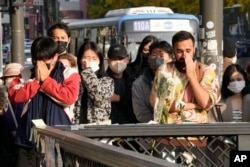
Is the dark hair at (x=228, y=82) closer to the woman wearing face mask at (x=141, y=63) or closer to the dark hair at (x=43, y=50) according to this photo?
the woman wearing face mask at (x=141, y=63)

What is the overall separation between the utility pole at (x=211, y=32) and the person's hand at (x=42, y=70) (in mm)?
4639

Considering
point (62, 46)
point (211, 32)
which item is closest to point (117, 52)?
point (62, 46)

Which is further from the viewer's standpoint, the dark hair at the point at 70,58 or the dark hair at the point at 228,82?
the dark hair at the point at 228,82

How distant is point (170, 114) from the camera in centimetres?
763

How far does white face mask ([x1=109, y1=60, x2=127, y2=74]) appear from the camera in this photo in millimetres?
10008

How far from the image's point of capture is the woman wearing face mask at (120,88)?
9659 mm

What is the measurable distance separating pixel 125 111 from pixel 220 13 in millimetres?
3049

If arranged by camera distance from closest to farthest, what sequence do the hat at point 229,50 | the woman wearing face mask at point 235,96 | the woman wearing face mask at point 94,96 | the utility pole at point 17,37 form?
the woman wearing face mask at point 94,96
the woman wearing face mask at point 235,96
the hat at point 229,50
the utility pole at point 17,37

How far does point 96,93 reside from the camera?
8.64 metres

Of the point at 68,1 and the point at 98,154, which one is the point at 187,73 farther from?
the point at 68,1

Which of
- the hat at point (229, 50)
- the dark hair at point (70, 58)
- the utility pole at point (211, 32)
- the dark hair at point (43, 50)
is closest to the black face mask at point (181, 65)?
the dark hair at point (43, 50)

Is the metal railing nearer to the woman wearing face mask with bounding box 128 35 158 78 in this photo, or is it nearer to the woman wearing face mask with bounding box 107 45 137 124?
the woman wearing face mask with bounding box 107 45 137 124

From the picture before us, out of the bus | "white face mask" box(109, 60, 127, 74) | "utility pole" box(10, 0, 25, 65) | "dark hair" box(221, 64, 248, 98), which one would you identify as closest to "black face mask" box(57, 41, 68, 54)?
"white face mask" box(109, 60, 127, 74)

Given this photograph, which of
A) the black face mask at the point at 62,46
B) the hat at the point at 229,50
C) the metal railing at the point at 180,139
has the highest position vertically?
the black face mask at the point at 62,46
